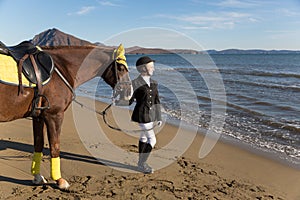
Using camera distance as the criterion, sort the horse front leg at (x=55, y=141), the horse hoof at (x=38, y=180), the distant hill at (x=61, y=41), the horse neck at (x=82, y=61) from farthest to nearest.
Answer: the distant hill at (x=61, y=41)
the horse hoof at (x=38, y=180)
the horse neck at (x=82, y=61)
the horse front leg at (x=55, y=141)

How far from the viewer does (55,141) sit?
13.5ft

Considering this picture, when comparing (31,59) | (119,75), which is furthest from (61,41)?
(31,59)

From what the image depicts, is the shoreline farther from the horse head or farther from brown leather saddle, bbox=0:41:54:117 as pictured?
brown leather saddle, bbox=0:41:54:117

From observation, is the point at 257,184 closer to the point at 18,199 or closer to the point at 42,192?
the point at 42,192

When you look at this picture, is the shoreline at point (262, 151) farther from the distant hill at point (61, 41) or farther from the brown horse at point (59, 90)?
the distant hill at point (61, 41)

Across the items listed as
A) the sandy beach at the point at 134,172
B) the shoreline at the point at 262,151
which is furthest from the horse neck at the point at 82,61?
the shoreline at the point at 262,151

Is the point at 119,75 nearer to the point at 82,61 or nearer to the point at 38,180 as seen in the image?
the point at 82,61

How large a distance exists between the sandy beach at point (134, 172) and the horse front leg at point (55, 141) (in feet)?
0.53

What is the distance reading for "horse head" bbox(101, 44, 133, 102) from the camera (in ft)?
14.3

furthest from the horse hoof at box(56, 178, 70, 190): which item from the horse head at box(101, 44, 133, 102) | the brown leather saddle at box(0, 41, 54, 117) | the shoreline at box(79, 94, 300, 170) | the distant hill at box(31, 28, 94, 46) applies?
the shoreline at box(79, 94, 300, 170)

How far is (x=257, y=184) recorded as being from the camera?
15.6ft

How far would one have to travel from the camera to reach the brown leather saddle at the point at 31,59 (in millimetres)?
3656

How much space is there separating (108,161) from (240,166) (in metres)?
2.76

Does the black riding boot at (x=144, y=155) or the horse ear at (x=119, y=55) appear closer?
the horse ear at (x=119, y=55)
